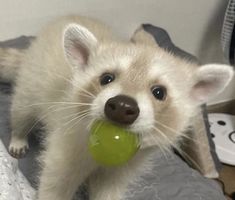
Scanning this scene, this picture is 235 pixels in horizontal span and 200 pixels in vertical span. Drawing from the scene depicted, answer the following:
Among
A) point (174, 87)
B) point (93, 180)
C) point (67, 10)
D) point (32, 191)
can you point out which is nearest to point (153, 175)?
point (93, 180)

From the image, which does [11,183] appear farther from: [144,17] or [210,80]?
[144,17]

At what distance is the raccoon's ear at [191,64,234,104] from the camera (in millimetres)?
1223

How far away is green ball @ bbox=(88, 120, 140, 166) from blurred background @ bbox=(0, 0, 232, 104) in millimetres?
1081

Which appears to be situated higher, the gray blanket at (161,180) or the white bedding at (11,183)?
the white bedding at (11,183)

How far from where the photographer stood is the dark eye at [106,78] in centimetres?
115

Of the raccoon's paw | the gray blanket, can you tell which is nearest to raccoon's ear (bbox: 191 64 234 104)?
the gray blanket

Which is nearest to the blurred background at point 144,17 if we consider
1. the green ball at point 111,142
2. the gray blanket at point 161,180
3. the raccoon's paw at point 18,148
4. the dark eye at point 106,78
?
the gray blanket at point 161,180

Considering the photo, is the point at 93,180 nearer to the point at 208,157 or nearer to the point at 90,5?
the point at 208,157

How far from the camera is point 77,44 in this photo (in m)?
1.27

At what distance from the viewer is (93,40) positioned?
4.15 ft

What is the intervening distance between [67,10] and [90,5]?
113 mm

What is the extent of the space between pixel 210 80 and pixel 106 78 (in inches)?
11.8

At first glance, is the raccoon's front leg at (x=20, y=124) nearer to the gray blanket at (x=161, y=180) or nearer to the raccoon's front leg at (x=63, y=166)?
the gray blanket at (x=161, y=180)

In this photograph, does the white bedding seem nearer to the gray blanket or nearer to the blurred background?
the gray blanket
